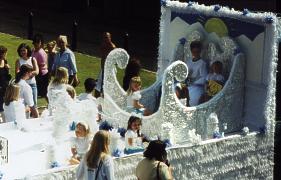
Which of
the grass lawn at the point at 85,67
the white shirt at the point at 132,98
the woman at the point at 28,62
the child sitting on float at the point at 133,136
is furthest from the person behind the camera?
the grass lawn at the point at 85,67

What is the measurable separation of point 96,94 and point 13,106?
3.13 meters

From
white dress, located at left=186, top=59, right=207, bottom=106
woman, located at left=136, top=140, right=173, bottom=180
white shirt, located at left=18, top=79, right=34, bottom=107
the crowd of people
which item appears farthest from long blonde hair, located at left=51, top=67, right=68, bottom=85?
→ woman, located at left=136, top=140, right=173, bottom=180

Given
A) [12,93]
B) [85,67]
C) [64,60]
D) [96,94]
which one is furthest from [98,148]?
[85,67]

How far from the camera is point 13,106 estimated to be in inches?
407

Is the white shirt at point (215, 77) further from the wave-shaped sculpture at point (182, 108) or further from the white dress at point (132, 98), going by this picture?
the white dress at point (132, 98)

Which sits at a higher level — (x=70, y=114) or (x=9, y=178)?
(x=70, y=114)

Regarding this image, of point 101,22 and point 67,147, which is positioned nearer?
point 67,147

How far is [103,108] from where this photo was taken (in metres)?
11.2

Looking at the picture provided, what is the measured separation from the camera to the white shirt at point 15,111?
33.9 feet

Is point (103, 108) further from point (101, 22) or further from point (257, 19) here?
point (101, 22)

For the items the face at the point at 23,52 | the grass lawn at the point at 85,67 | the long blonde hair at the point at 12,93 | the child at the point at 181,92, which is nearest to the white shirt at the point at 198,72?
the child at the point at 181,92

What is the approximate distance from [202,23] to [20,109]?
3331mm

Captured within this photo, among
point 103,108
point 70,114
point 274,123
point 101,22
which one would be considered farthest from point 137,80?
point 101,22

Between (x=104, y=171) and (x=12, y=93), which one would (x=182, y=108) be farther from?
(x=104, y=171)
